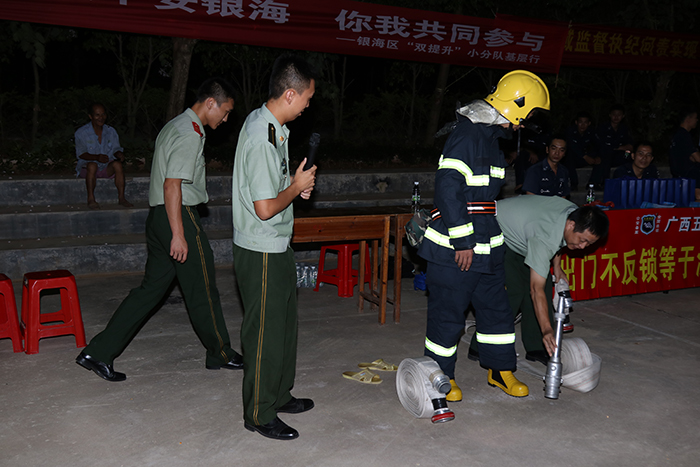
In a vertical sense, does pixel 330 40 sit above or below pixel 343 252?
above

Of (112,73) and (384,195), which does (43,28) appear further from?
(112,73)

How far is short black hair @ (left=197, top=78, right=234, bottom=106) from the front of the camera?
13.2ft

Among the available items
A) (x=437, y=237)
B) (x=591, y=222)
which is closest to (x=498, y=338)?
(x=437, y=237)

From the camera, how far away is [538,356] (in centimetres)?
462

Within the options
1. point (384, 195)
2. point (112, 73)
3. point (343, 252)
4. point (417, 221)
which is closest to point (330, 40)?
point (384, 195)

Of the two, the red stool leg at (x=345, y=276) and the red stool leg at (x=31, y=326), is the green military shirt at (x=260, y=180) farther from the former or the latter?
the red stool leg at (x=345, y=276)

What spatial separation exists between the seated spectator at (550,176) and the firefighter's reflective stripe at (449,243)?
206 centimetres

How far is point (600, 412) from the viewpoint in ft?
12.7

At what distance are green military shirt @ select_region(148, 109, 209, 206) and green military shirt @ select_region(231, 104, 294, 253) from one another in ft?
2.58

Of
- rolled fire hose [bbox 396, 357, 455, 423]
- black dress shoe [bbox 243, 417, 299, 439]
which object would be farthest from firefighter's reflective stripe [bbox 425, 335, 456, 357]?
black dress shoe [bbox 243, 417, 299, 439]

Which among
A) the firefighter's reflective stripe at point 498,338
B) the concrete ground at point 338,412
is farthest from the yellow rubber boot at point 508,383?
the firefighter's reflective stripe at point 498,338

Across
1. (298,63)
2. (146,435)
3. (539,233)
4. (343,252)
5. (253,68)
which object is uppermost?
(253,68)

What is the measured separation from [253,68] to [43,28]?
364 cm

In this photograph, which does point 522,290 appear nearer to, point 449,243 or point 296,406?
point 449,243
